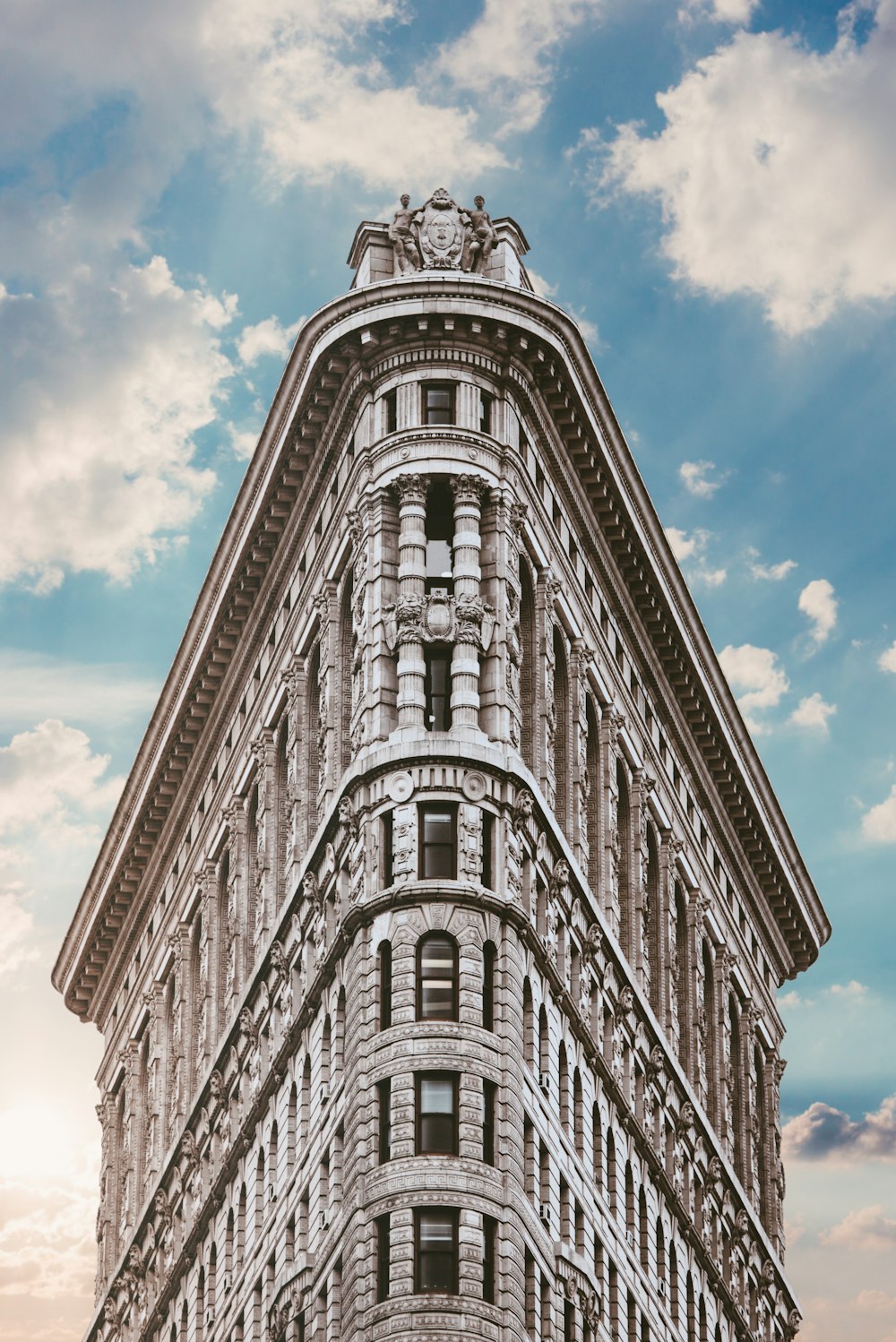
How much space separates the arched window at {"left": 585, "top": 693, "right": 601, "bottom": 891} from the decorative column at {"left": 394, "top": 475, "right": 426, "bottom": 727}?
15660mm

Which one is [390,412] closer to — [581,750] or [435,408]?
[435,408]

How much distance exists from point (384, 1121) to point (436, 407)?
27.0m

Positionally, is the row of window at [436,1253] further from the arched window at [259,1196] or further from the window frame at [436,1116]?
the arched window at [259,1196]

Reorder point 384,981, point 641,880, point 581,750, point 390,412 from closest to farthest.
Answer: point 384,981, point 390,412, point 581,750, point 641,880

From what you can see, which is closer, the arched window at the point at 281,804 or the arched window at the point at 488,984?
the arched window at the point at 488,984

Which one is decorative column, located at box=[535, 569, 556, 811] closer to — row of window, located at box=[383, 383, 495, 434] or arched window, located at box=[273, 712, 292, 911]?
row of window, located at box=[383, 383, 495, 434]

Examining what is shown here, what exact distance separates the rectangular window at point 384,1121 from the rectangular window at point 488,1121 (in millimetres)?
2936

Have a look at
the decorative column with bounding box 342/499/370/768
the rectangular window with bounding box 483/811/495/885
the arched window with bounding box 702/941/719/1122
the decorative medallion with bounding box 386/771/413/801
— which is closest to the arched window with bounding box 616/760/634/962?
the arched window with bounding box 702/941/719/1122

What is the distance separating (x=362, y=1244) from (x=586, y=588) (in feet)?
116

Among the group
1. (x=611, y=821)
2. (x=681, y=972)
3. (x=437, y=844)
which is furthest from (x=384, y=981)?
(x=681, y=972)

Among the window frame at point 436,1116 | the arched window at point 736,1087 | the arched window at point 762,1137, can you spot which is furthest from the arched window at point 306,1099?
the arched window at point 762,1137

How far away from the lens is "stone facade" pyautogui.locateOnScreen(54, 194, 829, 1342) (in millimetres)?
101812

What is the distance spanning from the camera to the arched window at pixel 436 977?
10169 centimetres

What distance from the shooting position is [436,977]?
335 feet
